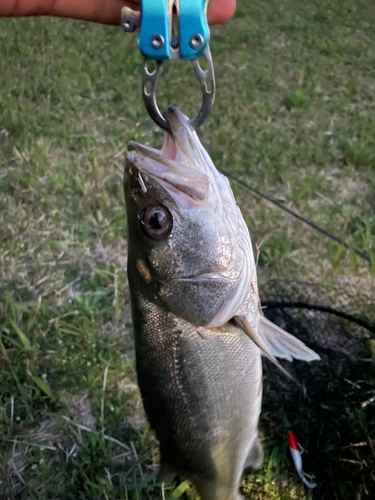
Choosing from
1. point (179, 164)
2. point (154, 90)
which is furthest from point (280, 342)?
point (154, 90)

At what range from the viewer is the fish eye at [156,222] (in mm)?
1348

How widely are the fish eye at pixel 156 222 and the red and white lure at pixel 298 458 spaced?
4.95 feet

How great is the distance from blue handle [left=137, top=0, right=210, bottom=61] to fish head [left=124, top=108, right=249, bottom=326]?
0.59 ft

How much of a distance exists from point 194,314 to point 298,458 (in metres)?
1.27

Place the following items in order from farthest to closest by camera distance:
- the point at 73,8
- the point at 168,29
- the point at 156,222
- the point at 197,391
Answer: the point at 73,8 → the point at 197,391 → the point at 156,222 → the point at 168,29

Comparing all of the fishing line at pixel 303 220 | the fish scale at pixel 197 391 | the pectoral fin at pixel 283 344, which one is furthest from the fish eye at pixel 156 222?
the fishing line at pixel 303 220

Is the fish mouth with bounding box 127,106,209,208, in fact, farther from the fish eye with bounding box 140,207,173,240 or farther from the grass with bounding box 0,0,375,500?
the grass with bounding box 0,0,375,500

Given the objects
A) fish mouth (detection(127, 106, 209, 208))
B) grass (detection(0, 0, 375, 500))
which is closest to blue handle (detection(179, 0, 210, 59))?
fish mouth (detection(127, 106, 209, 208))

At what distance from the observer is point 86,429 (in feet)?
7.97

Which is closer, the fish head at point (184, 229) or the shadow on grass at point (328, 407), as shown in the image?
the fish head at point (184, 229)

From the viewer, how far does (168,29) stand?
1.22m

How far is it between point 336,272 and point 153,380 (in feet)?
6.35

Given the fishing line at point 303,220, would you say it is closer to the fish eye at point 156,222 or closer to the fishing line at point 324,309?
the fishing line at point 324,309

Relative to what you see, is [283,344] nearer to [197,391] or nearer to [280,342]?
[280,342]
